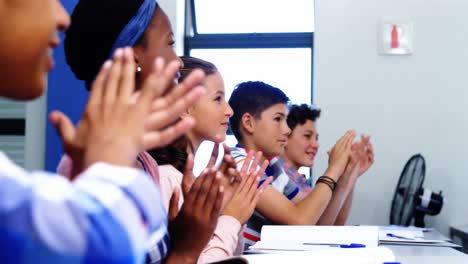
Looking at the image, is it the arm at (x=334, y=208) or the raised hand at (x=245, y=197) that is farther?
the arm at (x=334, y=208)

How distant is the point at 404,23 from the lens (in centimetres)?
398

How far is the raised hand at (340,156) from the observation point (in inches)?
97.2

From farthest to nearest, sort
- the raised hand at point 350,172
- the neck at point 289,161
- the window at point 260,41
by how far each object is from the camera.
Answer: the window at point 260,41 < the neck at point 289,161 < the raised hand at point 350,172

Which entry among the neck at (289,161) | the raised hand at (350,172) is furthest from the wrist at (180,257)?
the neck at (289,161)

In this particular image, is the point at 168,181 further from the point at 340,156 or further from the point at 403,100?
the point at 403,100

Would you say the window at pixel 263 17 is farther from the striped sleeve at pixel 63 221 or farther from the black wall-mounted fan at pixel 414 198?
the striped sleeve at pixel 63 221

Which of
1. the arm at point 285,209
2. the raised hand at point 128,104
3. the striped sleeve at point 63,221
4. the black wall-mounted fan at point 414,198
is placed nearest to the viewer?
the striped sleeve at point 63,221

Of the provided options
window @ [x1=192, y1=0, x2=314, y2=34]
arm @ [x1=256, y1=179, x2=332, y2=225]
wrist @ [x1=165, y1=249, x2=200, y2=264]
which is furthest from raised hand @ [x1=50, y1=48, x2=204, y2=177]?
window @ [x1=192, y1=0, x2=314, y2=34]

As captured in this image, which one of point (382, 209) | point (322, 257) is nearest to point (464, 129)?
point (382, 209)

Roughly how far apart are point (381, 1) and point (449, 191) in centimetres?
125

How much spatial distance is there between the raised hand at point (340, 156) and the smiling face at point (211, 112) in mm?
716

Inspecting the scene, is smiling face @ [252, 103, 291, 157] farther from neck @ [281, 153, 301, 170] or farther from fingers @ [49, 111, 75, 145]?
fingers @ [49, 111, 75, 145]

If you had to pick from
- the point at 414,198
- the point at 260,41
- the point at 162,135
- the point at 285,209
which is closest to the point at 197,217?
the point at 162,135

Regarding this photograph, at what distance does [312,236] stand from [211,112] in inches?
18.6
